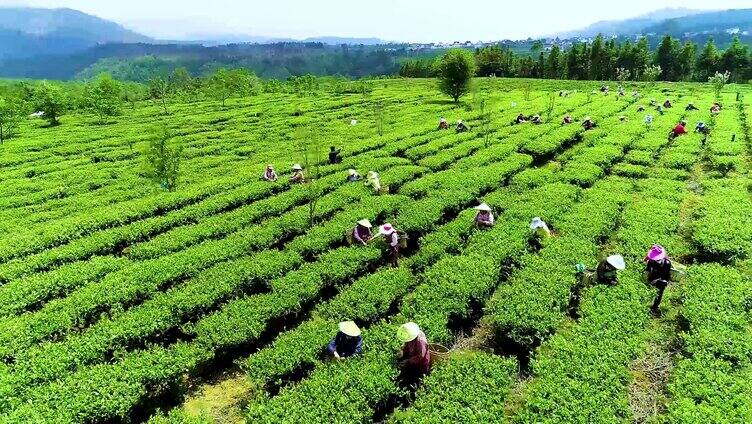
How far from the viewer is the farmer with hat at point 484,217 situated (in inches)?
638

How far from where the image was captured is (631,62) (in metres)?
88.4

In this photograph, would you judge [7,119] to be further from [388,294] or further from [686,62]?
[686,62]

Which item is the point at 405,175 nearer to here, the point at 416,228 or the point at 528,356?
the point at 416,228

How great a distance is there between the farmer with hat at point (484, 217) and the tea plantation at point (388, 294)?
449 millimetres

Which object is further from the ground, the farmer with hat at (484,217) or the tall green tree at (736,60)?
the tall green tree at (736,60)

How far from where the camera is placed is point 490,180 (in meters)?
21.3

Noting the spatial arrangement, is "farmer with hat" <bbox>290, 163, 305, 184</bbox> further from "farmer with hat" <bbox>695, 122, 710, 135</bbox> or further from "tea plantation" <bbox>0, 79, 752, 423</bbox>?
"farmer with hat" <bbox>695, 122, 710, 135</bbox>

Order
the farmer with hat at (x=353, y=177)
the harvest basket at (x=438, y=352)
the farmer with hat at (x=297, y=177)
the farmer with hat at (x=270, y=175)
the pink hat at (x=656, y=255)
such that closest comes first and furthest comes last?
the harvest basket at (x=438, y=352) < the pink hat at (x=656, y=255) < the farmer with hat at (x=353, y=177) < the farmer with hat at (x=297, y=177) < the farmer with hat at (x=270, y=175)

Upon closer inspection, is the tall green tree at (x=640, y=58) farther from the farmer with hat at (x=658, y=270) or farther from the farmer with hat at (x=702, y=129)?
the farmer with hat at (x=658, y=270)

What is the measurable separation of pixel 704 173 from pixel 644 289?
15500mm

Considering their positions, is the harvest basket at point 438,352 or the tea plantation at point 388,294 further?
the harvest basket at point 438,352

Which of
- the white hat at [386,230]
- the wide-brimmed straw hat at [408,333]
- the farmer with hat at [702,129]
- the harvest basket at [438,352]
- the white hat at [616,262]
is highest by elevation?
the farmer with hat at [702,129]

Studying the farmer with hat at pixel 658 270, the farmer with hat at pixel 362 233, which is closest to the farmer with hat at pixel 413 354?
the farmer with hat at pixel 362 233

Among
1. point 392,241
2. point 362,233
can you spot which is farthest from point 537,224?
point 362,233
